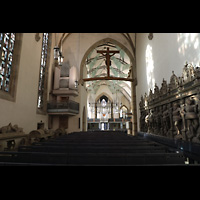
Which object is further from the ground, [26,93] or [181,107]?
[26,93]

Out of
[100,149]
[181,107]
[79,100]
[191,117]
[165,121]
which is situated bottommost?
[100,149]

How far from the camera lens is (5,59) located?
6688 millimetres

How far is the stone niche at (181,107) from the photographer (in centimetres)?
394

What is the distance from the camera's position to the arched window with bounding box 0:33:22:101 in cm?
645

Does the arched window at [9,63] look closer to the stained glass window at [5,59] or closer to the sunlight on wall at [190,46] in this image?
the stained glass window at [5,59]

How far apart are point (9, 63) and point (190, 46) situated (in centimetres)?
858

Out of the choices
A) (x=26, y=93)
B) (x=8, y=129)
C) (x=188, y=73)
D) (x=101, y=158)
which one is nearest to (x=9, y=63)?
(x=26, y=93)

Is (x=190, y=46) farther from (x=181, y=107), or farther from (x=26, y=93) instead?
(x=26, y=93)

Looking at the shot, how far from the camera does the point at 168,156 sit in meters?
2.10

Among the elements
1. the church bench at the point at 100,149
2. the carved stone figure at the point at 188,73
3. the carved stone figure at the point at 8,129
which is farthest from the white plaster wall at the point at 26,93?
the carved stone figure at the point at 188,73

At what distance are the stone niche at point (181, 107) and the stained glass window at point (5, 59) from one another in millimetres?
8123

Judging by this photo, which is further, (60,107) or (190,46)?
(60,107)
